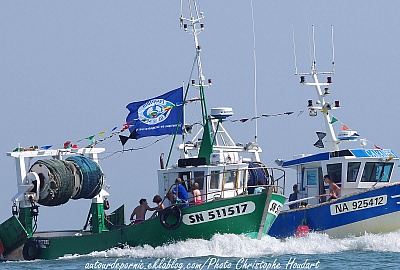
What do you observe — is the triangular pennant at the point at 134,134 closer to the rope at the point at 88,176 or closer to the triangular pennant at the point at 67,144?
the triangular pennant at the point at 67,144

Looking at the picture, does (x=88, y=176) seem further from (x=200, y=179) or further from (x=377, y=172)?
(x=377, y=172)

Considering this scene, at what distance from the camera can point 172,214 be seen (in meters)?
27.2

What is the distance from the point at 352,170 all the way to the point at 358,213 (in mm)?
2054

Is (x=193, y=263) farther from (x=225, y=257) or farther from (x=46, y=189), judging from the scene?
(x=46, y=189)

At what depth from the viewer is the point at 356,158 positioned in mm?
32469

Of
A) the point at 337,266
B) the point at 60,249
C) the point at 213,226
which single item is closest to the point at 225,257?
the point at 213,226

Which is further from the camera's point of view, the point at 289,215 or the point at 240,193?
the point at 289,215

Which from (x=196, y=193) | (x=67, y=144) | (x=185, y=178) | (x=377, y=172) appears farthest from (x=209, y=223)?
(x=377, y=172)

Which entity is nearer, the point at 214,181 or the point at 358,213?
the point at 214,181

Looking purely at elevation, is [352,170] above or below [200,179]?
below

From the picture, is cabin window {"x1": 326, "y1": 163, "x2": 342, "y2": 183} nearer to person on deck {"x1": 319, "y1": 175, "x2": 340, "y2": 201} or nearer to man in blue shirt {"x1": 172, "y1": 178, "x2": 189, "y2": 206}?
person on deck {"x1": 319, "y1": 175, "x2": 340, "y2": 201}

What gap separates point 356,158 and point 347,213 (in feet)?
6.88

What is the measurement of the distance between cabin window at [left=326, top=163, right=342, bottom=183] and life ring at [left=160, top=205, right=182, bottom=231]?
7494mm

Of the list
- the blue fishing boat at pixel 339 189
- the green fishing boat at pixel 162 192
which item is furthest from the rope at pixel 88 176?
the blue fishing boat at pixel 339 189
